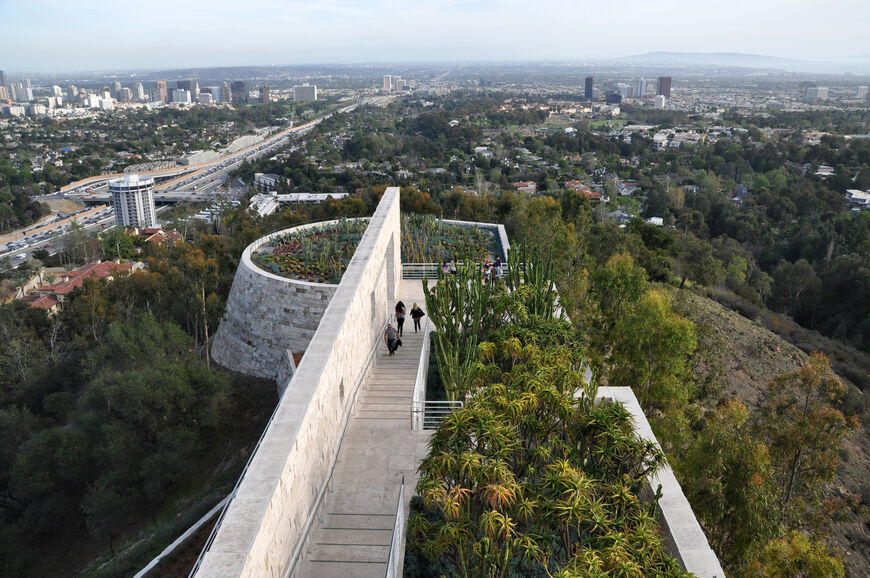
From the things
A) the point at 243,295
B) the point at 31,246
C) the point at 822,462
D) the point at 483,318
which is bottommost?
the point at 31,246

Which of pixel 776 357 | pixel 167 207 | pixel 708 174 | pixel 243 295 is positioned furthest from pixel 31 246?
pixel 708 174

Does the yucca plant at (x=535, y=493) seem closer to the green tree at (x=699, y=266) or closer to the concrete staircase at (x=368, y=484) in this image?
the concrete staircase at (x=368, y=484)

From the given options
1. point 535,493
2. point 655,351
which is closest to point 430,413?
point 535,493

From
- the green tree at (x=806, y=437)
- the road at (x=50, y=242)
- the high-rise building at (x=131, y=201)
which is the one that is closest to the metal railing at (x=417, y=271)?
the green tree at (x=806, y=437)

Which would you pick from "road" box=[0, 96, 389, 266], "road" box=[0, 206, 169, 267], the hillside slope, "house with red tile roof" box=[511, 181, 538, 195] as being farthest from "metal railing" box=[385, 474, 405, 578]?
"road" box=[0, 96, 389, 266]

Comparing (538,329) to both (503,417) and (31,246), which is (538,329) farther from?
(31,246)
